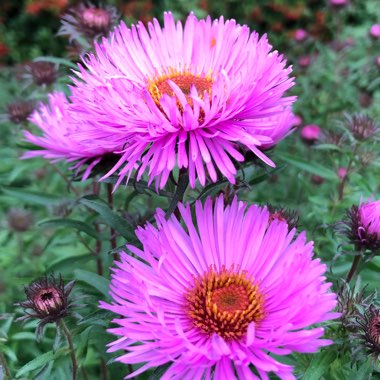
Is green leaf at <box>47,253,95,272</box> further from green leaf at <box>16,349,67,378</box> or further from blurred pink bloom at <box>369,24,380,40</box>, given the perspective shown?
blurred pink bloom at <box>369,24,380,40</box>

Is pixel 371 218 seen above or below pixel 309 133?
below

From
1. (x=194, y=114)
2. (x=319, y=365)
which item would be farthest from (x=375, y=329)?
(x=194, y=114)

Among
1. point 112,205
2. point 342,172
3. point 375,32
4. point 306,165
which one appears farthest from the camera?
point 375,32

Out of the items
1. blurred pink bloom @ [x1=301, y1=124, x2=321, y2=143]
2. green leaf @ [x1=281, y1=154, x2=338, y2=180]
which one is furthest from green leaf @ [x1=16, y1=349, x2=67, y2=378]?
blurred pink bloom @ [x1=301, y1=124, x2=321, y2=143]

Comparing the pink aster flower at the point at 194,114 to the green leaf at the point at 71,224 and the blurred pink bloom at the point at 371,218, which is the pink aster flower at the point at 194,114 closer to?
the blurred pink bloom at the point at 371,218

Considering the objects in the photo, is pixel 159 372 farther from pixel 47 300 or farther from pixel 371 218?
pixel 371 218

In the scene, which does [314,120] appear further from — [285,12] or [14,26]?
[14,26]
